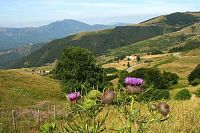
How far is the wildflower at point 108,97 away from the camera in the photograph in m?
4.06

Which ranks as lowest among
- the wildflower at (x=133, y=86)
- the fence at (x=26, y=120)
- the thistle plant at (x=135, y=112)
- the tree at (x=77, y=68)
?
the tree at (x=77, y=68)

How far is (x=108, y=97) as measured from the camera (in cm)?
408

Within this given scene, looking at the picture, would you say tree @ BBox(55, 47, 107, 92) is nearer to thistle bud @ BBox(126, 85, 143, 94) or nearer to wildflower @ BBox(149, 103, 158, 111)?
wildflower @ BBox(149, 103, 158, 111)

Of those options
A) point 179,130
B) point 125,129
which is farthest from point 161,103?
point 179,130

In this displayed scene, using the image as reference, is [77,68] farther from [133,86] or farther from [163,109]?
[133,86]

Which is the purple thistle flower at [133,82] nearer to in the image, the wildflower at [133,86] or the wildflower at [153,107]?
the wildflower at [133,86]

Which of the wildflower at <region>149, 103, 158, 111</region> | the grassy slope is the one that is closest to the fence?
the wildflower at <region>149, 103, 158, 111</region>

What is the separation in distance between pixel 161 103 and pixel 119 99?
2.03 ft

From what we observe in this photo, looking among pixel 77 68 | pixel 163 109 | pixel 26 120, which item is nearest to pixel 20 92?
pixel 77 68

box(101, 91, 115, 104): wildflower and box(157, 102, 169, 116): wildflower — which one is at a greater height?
box(101, 91, 115, 104): wildflower

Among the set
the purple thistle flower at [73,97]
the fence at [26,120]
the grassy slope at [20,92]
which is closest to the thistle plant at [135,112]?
the purple thistle flower at [73,97]

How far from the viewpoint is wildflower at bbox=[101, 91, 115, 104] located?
4062mm

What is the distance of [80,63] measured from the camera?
71250 mm

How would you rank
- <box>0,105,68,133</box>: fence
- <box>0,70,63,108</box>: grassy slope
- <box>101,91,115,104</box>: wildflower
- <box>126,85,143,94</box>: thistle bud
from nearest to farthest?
<box>101,91,115,104</box>: wildflower → <box>126,85,143,94</box>: thistle bud → <box>0,105,68,133</box>: fence → <box>0,70,63,108</box>: grassy slope
